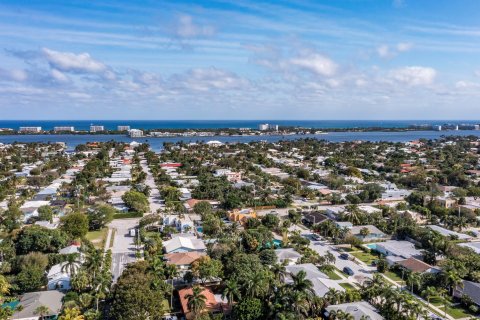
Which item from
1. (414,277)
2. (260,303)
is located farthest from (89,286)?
(414,277)

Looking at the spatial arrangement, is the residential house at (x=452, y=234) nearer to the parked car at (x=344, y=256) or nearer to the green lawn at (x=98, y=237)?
the parked car at (x=344, y=256)

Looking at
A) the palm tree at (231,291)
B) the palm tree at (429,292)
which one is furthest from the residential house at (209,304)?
the palm tree at (429,292)

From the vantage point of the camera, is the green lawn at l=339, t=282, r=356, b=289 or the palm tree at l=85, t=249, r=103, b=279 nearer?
the palm tree at l=85, t=249, r=103, b=279

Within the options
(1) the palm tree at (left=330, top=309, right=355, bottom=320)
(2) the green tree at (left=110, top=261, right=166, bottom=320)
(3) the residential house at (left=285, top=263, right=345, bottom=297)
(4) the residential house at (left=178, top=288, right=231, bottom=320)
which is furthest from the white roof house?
(1) the palm tree at (left=330, top=309, right=355, bottom=320)

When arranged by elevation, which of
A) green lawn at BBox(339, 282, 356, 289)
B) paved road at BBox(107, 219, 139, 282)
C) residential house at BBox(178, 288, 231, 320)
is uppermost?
residential house at BBox(178, 288, 231, 320)

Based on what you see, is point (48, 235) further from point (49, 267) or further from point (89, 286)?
point (89, 286)

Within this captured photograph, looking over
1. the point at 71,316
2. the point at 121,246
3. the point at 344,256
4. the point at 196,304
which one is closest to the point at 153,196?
the point at 121,246

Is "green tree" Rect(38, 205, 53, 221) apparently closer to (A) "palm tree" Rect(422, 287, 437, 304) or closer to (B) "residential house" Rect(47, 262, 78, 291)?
(B) "residential house" Rect(47, 262, 78, 291)
